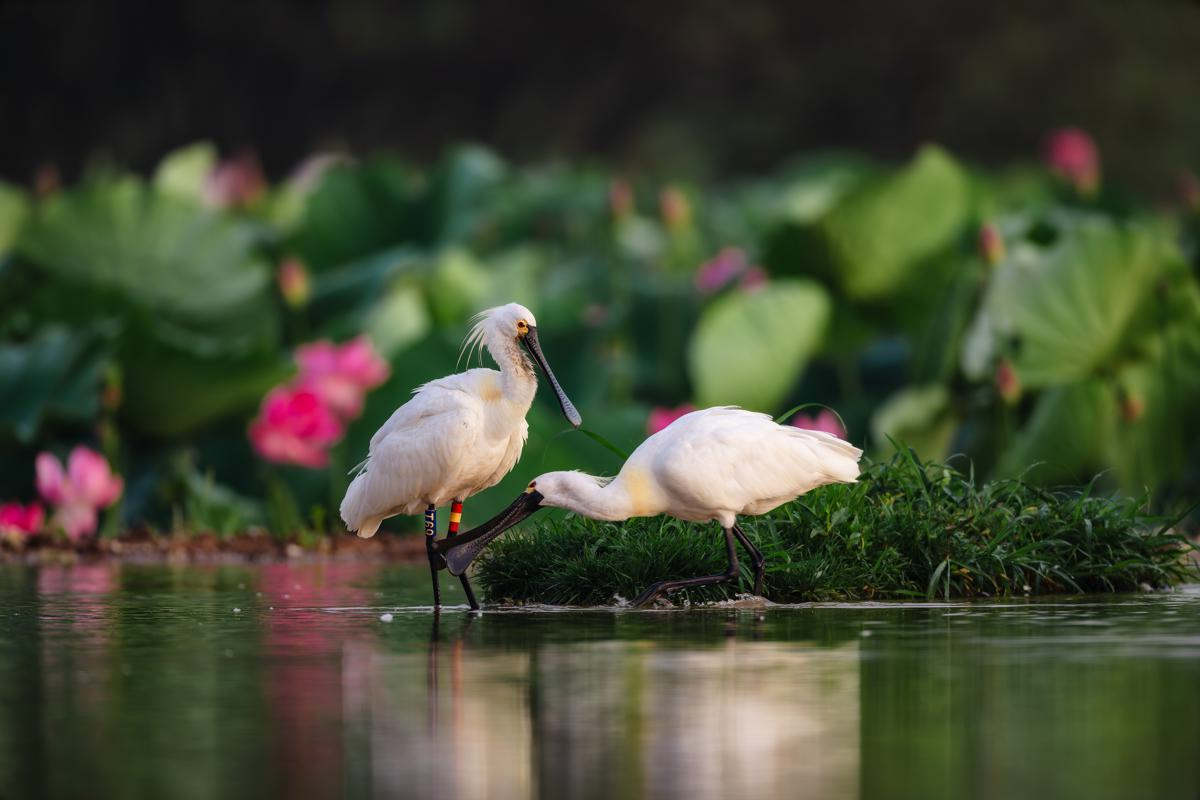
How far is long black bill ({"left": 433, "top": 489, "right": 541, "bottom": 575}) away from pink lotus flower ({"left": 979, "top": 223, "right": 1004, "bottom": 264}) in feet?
15.0

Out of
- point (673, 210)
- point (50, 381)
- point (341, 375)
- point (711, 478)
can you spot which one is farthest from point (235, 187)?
point (711, 478)

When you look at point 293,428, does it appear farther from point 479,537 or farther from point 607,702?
point 607,702

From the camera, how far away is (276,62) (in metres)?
33.1

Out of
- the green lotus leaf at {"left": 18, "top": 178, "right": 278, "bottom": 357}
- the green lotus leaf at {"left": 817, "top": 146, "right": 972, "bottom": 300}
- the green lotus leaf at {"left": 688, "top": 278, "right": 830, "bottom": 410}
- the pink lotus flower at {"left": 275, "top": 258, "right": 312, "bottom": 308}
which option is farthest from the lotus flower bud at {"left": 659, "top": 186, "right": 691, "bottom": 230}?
the green lotus leaf at {"left": 18, "top": 178, "right": 278, "bottom": 357}

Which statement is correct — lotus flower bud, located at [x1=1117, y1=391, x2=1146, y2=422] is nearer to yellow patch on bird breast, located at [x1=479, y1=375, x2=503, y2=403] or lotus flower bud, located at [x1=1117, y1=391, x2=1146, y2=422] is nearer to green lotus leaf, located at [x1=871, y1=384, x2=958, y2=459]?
green lotus leaf, located at [x1=871, y1=384, x2=958, y2=459]

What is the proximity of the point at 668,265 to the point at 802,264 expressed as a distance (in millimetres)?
3172

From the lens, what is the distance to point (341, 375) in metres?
12.8

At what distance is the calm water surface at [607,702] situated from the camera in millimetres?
4734

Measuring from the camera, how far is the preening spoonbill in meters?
8.53

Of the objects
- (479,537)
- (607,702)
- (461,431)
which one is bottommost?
(607,702)

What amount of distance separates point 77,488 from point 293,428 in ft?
3.82

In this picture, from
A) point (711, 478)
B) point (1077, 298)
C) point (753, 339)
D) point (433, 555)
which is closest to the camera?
point (711, 478)

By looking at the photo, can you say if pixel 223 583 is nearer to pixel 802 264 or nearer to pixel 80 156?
pixel 802 264

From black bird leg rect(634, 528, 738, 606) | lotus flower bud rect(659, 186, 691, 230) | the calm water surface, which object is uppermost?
lotus flower bud rect(659, 186, 691, 230)
